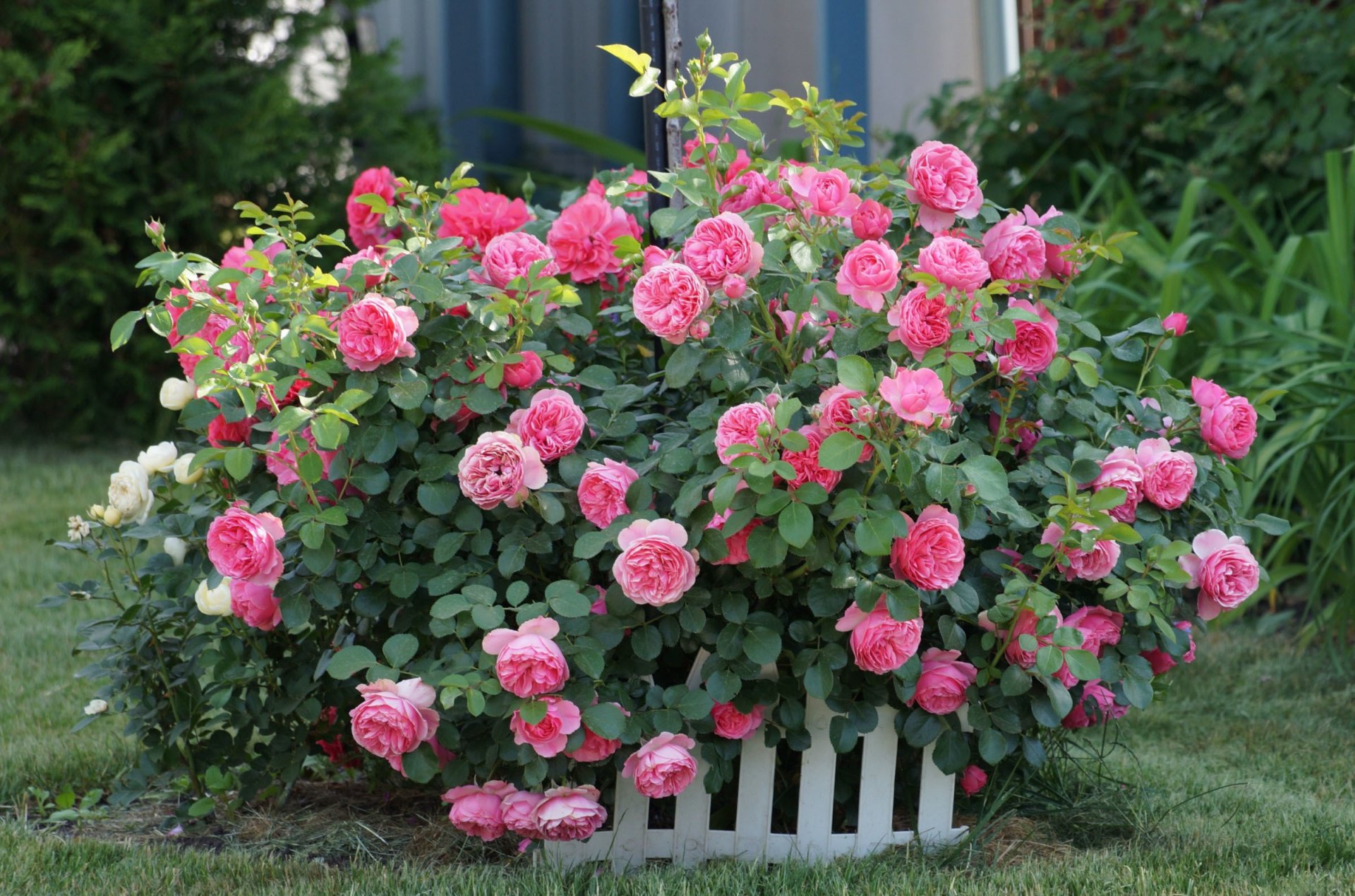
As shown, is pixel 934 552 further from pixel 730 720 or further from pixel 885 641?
pixel 730 720

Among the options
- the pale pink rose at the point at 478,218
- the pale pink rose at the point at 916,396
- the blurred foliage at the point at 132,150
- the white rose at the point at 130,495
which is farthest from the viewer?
the blurred foliage at the point at 132,150

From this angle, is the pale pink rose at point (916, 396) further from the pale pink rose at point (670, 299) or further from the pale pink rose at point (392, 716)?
the pale pink rose at point (392, 716)

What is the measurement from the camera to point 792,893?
175 centimetres

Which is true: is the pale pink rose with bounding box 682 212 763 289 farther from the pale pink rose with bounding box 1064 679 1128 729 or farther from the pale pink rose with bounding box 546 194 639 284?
the pale pink rose with bounding box 1064 679 1128 729

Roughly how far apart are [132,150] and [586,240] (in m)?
3.64

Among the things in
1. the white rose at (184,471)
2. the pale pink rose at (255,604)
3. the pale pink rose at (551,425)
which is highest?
the pale pink rose at (551,425)

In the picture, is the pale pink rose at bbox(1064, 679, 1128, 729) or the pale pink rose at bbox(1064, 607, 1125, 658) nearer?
the pale pink rose at bbox(1064, 607, 1125, 658)

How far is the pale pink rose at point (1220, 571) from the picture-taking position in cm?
192

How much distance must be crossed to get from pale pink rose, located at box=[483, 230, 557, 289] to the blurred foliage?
3391 mm

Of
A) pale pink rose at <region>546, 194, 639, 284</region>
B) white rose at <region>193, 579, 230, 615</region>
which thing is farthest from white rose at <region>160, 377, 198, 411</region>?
pale pink rose at <region>546, 194, 639, 284</region>

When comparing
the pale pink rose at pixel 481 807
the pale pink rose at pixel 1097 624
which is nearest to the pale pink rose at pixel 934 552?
the pale pink rose at pixel 1097 624

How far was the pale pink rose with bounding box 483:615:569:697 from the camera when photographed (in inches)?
65.4

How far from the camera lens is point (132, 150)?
5.08 metres

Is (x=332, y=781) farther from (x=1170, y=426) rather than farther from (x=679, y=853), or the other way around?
(x=1170, y=426)
